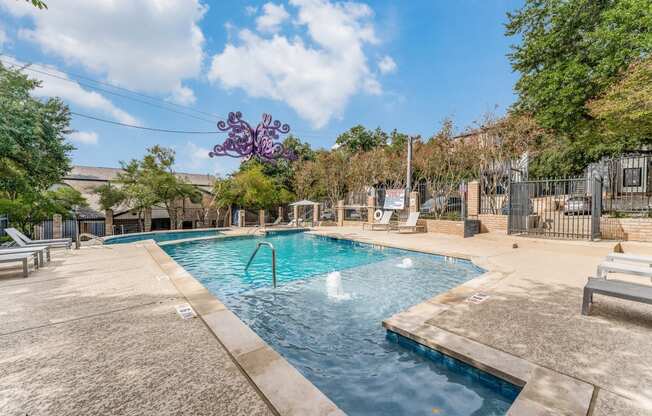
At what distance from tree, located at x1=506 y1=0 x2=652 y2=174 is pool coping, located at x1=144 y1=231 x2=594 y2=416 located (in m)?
12.9

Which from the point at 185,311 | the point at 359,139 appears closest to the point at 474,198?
the point at 185,311

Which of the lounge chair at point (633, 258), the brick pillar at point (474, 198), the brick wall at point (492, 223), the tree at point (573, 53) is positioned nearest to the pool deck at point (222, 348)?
the lounge chair at point (633, 258)

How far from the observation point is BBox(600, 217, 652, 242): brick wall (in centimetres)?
806

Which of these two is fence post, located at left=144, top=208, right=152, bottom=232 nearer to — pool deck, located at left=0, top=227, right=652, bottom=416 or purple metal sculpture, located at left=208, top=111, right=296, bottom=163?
purple metal sculpture, located at left=208, top=111, right=296, bottom=163

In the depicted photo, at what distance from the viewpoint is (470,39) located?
12500 millimetres

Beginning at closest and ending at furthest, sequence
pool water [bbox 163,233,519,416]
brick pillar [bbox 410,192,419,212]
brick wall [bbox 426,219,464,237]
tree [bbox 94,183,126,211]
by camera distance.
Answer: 1. pool water [bbox 163,233,519,416]
2. brick wall [bbox 426,219,464,237]
3. brick pillar [bbox 410,192,419,212]
4. tree [bbox 94,183,126,211]

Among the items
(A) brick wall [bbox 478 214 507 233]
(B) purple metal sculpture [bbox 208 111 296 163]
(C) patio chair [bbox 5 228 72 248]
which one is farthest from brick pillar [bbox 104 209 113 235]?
(A) brick wall [bbox 478 214 507 233]

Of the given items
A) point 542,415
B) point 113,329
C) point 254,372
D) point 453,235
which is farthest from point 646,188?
point 113,329

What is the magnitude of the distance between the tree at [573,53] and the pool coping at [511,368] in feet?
42.1

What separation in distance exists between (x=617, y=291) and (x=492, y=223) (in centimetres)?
910

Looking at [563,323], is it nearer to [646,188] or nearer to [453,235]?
[453,235]

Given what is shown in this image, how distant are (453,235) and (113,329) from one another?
12050 millimetres

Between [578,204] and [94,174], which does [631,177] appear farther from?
[94,174]

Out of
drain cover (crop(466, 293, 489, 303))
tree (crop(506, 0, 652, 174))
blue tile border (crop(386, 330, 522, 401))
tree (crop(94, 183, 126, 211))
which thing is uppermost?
tree (crop(506, 0, 652, 174))
